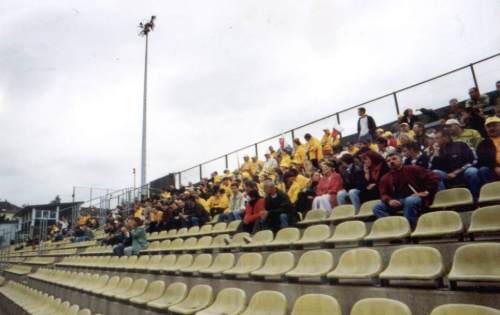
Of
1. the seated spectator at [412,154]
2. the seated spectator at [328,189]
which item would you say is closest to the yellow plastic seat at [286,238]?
the seated spectator at [328,189]

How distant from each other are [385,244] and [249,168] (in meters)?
7.63

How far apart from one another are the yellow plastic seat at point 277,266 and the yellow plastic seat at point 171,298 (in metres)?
0.96

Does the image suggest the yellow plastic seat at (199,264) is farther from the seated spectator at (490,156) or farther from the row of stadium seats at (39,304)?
the seated spectator at (490,156)

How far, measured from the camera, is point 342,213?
5.09m

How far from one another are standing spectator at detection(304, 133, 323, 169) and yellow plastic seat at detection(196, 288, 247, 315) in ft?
18.9

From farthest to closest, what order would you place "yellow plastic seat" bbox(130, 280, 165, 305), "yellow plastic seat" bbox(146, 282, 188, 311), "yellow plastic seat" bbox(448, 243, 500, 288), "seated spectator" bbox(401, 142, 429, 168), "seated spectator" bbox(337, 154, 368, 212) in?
"seated spectator" bbox(337, 154, 368, 212) < "seated spectator" bbox(401, 142, 429, 168) < "yellow plastic seat" bbox(130, 280, 165, 305) < "yellow plastic seat" bbox(146, 282, 188, 311) < "yellow plastic seat" bbox(448, 243, 500, 288)

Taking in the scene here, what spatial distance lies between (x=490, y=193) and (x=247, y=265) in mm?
2947

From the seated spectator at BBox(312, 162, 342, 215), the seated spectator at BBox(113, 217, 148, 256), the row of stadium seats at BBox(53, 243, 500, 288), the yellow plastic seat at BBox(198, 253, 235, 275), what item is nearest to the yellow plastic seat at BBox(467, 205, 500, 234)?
the row of stadium seats at BBox(53, 243, 500, 288)

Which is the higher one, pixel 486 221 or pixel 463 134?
pixel 463 134

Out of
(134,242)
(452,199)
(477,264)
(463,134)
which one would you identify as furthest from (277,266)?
(134,242)

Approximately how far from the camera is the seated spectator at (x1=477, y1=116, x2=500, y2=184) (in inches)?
157

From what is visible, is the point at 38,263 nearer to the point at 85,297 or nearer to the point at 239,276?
the point at 85,297

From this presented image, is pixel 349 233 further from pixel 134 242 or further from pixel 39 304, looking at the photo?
pixel 39 304

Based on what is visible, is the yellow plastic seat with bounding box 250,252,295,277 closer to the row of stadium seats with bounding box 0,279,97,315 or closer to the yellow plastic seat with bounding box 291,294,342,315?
the yellow plastic seat with bounding box 291,294,342,315
